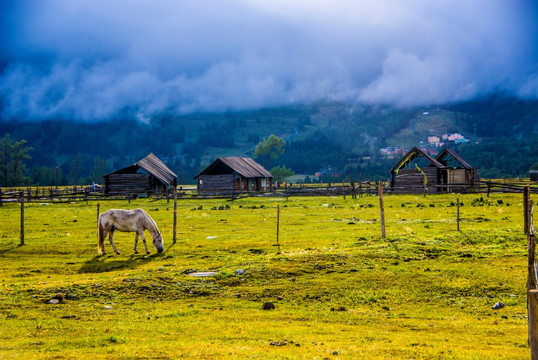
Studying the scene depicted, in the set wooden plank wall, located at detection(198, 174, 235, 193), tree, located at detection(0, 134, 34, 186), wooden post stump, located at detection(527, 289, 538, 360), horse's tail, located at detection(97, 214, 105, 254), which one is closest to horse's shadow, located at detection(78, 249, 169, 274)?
horse's tail, located at detection(97, 214, 105, 254)

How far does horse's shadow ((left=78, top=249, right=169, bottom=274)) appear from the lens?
2170 cm

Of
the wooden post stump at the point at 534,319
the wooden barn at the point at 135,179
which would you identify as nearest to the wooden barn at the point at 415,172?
the wooden barn at the point at 135,179

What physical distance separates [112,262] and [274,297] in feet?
30.0

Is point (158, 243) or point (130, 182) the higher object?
point (130, 182)

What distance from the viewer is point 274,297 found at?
55.8 ft

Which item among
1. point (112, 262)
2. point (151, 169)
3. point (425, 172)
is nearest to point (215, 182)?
point (151, 169)

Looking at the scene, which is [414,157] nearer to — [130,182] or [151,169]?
[151,169]

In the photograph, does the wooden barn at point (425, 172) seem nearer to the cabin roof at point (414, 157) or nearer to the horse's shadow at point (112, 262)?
the cabin roof at point (414, 157)

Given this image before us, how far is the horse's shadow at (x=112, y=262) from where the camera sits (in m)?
21.7

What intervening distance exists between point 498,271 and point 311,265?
671 centimetres

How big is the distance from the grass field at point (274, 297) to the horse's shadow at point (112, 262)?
92 millimetres

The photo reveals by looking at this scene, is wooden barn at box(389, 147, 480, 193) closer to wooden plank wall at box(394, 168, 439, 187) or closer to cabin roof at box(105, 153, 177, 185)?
wooden plank wall at box(394, 168, 439, 187)

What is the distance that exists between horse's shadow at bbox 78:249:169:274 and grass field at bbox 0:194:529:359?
9cm

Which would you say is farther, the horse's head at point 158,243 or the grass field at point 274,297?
the horse's head at point 158,243
